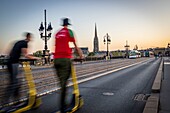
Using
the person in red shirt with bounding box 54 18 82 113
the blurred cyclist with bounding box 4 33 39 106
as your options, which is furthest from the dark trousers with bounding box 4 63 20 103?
the person in red shirt with bounding box 54 18 82 113

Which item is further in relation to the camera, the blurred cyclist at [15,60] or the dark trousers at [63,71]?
the blurred cyclist at [15,60]

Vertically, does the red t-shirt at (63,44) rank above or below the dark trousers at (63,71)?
above

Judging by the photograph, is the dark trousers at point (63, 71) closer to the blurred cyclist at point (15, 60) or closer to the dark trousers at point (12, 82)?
the blurred cyclist at point (15, 60)

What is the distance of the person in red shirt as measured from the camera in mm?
4750

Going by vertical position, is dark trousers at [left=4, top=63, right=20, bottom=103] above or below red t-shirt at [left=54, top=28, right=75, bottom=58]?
below

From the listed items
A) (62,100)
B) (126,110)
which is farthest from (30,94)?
(126,110)

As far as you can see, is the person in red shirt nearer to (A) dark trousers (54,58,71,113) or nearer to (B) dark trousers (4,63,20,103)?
(A) dark trousers (54,58,71,113)

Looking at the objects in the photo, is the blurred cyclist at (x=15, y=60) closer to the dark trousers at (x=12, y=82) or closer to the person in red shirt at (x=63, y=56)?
the dark trousers at (x=12, y=82)

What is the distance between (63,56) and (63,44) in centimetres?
25

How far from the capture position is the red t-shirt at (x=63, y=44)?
15.6ft

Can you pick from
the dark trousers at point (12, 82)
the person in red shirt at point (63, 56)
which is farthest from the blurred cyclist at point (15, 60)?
the person in red shirt at point (63, 56)

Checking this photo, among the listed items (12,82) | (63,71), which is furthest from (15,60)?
(63,71)

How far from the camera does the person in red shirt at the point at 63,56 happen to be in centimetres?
475

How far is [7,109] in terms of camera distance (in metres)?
4.79
